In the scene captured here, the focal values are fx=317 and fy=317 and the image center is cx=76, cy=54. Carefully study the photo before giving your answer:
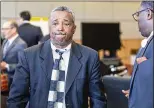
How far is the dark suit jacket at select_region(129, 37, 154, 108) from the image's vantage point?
1566mm

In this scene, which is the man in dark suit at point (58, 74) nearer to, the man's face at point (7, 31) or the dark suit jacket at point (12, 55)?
the dark suit jacket at point (12, 55)

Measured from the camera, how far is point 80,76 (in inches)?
82.8

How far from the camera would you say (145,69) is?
5.24 feet

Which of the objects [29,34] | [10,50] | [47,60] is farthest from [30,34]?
[47,60]

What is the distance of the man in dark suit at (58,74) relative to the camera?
6.77 ft

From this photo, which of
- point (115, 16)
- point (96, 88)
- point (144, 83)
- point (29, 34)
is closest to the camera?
point (144, 83)

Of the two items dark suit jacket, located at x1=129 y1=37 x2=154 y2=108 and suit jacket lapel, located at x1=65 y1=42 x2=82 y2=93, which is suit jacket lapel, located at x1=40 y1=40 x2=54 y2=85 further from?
dark suit jacket, located at x1=129 y1=37 x2=154 y2=108

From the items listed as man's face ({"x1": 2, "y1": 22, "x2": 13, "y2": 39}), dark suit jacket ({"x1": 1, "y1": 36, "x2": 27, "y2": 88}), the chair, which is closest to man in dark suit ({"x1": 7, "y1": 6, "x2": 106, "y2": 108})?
the chair

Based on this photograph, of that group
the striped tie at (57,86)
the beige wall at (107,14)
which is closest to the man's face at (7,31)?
the striped tie at (57,86)

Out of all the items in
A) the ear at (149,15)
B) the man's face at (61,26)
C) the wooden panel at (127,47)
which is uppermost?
the ear at (149,15)

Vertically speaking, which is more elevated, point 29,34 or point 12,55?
point 29,34

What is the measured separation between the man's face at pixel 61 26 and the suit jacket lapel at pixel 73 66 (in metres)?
0.13

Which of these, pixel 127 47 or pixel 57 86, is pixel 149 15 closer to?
pixel 57 86

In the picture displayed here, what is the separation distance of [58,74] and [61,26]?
32cm
